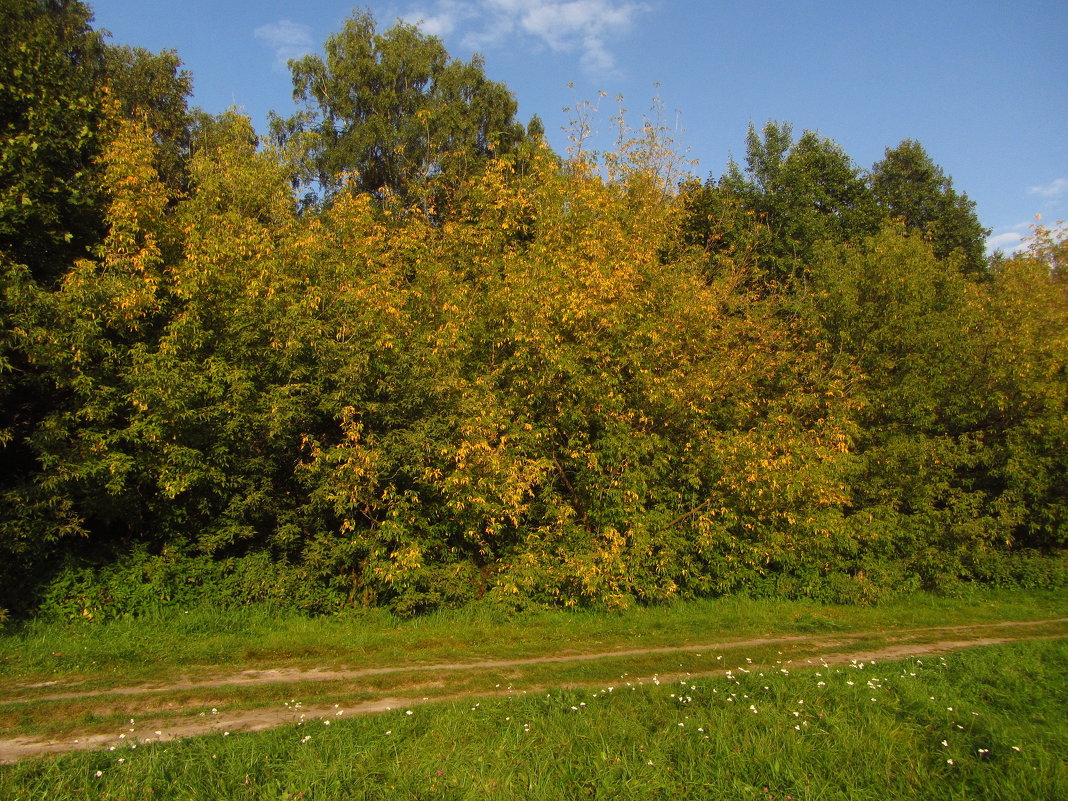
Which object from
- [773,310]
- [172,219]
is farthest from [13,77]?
[773,310]

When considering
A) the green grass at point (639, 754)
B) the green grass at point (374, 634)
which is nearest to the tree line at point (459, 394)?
the green grass at point (374, 634)

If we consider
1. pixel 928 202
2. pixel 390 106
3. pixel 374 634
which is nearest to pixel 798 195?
pixel 928 202

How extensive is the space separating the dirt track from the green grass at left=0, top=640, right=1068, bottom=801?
62 centimetres

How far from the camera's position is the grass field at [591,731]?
5.05 m

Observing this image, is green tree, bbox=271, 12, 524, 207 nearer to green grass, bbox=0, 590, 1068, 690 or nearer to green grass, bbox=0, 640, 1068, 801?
green grass, bbox=0, 590, 1068, 690

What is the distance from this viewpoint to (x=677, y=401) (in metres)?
13.0

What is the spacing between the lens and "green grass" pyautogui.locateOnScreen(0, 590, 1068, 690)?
9.01 metres

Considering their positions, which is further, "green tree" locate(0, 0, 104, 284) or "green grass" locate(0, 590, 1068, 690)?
"green tree" locate(0, 0, 104, 284)

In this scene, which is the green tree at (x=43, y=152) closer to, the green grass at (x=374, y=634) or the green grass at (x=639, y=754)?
the green grass at (x=374, y=634)

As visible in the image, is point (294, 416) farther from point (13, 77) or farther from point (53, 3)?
point (53, 3)

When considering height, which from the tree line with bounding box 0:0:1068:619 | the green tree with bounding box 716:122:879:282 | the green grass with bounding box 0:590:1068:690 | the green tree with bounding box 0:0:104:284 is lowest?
the green grass with bounding box 0:590:1068:690

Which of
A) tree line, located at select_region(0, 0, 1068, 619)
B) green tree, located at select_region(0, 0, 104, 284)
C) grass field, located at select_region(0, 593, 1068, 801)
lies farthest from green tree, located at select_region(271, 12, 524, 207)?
grass field, located at select_region(0, 593, 1068, 801)

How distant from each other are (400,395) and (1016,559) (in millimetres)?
15141

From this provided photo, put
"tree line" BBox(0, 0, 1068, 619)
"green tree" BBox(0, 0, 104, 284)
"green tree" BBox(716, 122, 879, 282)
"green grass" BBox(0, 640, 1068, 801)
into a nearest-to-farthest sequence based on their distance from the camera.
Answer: "green grass" BBox(0, 640, 1068, 801)
"green tree" BBox(0, 0, 104, 284)
"tree line" BBox(0, 0, 1068, 619)
"green tree" BBox(716, 122, 879, 282)
